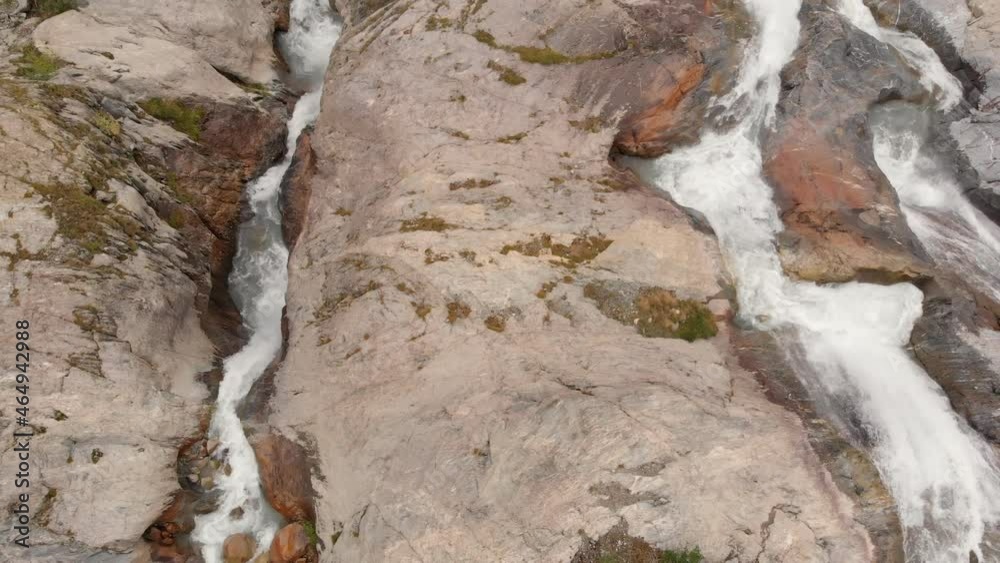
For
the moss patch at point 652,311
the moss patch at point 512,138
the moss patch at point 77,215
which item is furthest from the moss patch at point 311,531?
the moss patch at point 512,138

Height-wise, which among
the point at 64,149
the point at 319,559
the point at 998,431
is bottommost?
the point at 319,559

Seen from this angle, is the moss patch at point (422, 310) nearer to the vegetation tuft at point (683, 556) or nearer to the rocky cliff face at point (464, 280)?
the rocky cliff face at point (464, 280)

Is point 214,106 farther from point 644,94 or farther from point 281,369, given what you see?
point 644,94

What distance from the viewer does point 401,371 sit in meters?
17.2

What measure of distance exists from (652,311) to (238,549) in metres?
14.6

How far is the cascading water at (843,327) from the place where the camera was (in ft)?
49.5

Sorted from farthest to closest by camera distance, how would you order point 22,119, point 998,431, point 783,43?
point 783,43, point 22,119, point 998,431

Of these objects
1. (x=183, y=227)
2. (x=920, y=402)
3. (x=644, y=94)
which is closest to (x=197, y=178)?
(x=183, y=227)

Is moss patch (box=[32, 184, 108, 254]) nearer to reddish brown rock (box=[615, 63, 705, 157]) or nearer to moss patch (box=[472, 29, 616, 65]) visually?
moss patch (box=[472, 29, 616, 65])

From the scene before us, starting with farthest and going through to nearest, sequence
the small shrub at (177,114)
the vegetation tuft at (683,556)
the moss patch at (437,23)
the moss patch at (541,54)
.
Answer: the moss patch at (437,23), the small shrub at (177,114), the moss patch at (541,54), the vegetation tuft at (683,556)

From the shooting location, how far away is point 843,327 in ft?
61.4

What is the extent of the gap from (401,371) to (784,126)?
16.6m

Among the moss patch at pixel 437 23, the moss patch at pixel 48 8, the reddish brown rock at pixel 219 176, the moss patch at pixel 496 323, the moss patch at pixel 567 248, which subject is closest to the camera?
the moss patch at pixel 496 323

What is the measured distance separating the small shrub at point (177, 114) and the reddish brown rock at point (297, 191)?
3.78m
